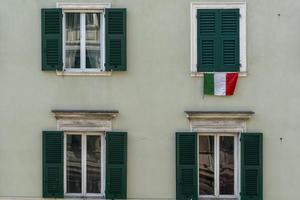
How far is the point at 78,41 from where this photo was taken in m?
15.3

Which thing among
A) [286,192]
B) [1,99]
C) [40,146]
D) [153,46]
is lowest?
[286,192]

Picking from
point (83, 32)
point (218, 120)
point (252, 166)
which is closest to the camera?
point (252, 166)

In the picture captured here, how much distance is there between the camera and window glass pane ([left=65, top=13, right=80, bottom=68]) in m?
15.3

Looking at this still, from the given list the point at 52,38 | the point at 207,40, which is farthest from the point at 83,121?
the point at 207,40

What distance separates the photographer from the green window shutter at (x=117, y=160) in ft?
49.3

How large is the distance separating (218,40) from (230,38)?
0.29 meters

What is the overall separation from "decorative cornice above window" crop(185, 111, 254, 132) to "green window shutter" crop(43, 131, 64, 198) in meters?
3.21

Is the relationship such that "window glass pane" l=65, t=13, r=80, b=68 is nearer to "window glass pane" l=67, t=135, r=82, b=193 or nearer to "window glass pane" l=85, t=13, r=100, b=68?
"window glass pane" l=85, t=13, r=100, b=68

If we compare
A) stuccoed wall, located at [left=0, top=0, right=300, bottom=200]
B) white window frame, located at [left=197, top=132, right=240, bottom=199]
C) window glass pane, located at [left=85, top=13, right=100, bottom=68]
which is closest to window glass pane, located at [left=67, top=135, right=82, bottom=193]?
stuccoed wall, located at [left=0, top=0, right=300, bottom=200]

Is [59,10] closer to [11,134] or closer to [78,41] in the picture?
[78,41]

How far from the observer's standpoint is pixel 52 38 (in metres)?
15.0

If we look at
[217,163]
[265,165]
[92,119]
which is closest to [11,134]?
[92,119]

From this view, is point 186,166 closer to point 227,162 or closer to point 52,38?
point 227,162

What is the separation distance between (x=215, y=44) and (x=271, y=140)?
268 cm
